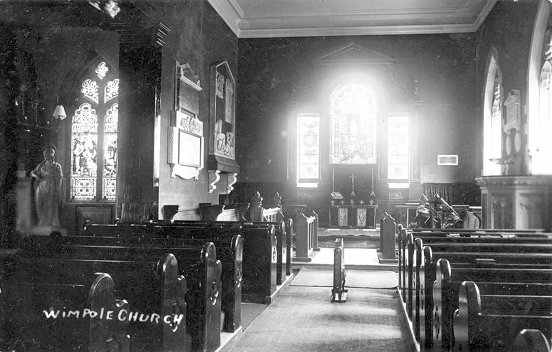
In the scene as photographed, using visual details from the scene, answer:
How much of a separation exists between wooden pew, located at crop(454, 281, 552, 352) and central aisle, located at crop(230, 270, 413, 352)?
Result: 185 centimetres

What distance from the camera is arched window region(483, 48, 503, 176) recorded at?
10438mm

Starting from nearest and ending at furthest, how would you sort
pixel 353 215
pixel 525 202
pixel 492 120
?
pixel 525 202, pixel 492 120, pixel 353 215

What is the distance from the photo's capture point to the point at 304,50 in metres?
12.6

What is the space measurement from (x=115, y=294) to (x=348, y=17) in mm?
10773

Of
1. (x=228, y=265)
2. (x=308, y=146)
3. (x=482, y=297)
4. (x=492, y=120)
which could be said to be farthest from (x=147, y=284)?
(x=308, y=146)

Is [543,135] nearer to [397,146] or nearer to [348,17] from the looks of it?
[397,146]

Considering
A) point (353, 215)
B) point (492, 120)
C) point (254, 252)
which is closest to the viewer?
point (254, 252)

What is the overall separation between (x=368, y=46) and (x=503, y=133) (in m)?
4.00

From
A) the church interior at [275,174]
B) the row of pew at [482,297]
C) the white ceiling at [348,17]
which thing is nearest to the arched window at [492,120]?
the church interior at [275,174]

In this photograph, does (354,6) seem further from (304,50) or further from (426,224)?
(426,224)

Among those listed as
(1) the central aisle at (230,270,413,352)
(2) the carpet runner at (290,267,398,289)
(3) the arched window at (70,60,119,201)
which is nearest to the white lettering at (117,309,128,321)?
(1) the central aisle at (230,270,413,352)

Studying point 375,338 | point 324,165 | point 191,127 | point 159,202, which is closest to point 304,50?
point 324,165

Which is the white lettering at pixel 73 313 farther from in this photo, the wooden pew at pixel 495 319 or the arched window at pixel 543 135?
the arched window at pixel 543 135

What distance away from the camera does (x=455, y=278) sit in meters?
2.75
